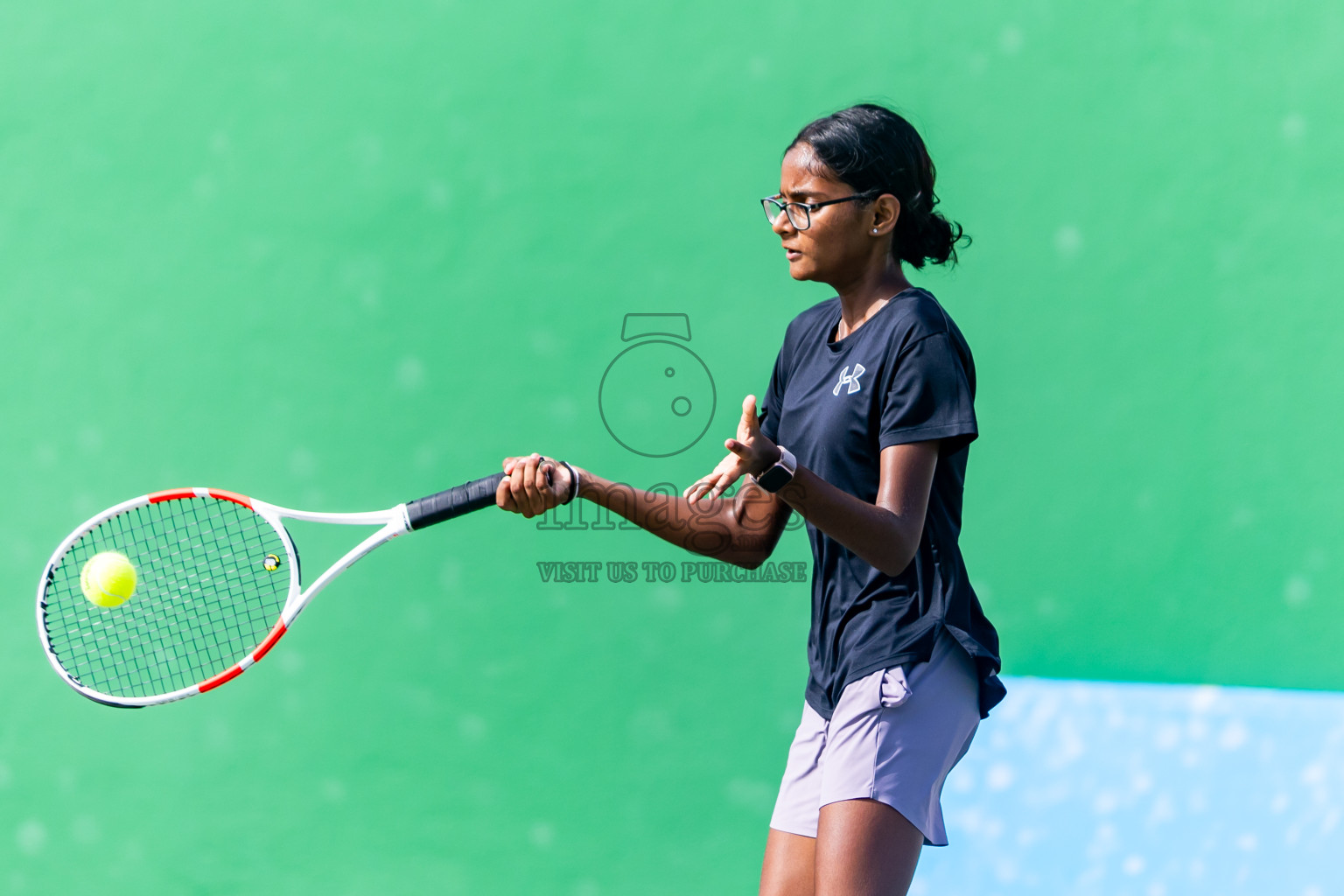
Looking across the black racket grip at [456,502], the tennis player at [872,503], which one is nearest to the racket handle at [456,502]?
the black racket grip at [456,502]

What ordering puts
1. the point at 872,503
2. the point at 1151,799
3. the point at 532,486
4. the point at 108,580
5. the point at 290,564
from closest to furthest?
the point at 872,503 < the point at 532,486 < the point at 290,564 < the point at 108,580 < the point at 1151,799

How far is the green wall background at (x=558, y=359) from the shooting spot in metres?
2.24

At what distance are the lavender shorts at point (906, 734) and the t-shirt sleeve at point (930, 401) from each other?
26cm

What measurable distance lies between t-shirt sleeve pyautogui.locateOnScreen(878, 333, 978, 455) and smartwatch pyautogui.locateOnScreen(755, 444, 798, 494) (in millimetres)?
145

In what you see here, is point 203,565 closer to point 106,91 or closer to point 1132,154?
point 106,91

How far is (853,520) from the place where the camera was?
125cm

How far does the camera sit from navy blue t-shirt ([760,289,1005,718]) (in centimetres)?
131

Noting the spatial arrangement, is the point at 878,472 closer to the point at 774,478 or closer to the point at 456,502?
the point at 774,478

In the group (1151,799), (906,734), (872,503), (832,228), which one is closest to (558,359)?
(832,228)

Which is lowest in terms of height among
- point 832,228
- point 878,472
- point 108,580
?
point 108,580

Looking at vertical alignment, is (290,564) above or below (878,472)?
below

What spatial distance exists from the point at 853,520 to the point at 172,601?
157 centimetres

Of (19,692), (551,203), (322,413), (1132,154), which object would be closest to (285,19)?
(551,203)

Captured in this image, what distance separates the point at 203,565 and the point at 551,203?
1027mm
